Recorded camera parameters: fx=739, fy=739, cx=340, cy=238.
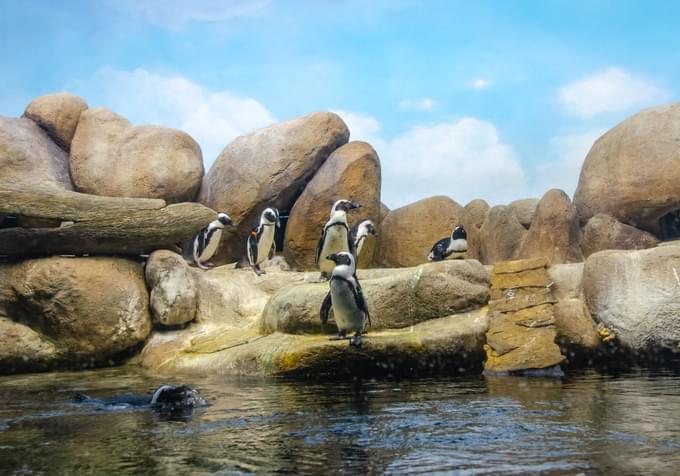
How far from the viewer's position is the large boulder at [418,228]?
16.9 meters

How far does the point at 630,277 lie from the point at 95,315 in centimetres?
777

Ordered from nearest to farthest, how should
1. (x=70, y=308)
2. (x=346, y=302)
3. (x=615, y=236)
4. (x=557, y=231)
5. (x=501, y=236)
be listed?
(x=346, y=302), (x=70, y=308), (x=615, y=236), (x=557, y=231), (x=501, y=236)

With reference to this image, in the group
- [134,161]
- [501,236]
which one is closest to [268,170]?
[134,161]

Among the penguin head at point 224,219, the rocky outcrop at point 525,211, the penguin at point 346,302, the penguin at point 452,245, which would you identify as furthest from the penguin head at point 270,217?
the rocky outcrop at point 525,211

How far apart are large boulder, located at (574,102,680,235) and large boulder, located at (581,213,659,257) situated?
182mm

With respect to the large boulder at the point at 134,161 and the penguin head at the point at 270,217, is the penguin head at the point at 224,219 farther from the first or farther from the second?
the large boulder at the point at 134,161

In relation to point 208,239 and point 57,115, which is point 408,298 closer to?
point 208,239

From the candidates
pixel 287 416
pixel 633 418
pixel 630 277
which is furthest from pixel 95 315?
pixel 633 418

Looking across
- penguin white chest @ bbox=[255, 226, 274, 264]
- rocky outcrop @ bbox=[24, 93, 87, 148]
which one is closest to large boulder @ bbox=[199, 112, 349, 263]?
penguin white chest @ bbox=[255, 226, 274, 264]

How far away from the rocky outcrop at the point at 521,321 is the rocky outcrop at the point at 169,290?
192 inches

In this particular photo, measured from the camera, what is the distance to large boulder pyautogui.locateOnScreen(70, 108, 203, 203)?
1697cm

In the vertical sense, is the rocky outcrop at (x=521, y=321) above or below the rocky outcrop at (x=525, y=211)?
below

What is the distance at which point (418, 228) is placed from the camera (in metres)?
17.0

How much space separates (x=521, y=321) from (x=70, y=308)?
671 cm
